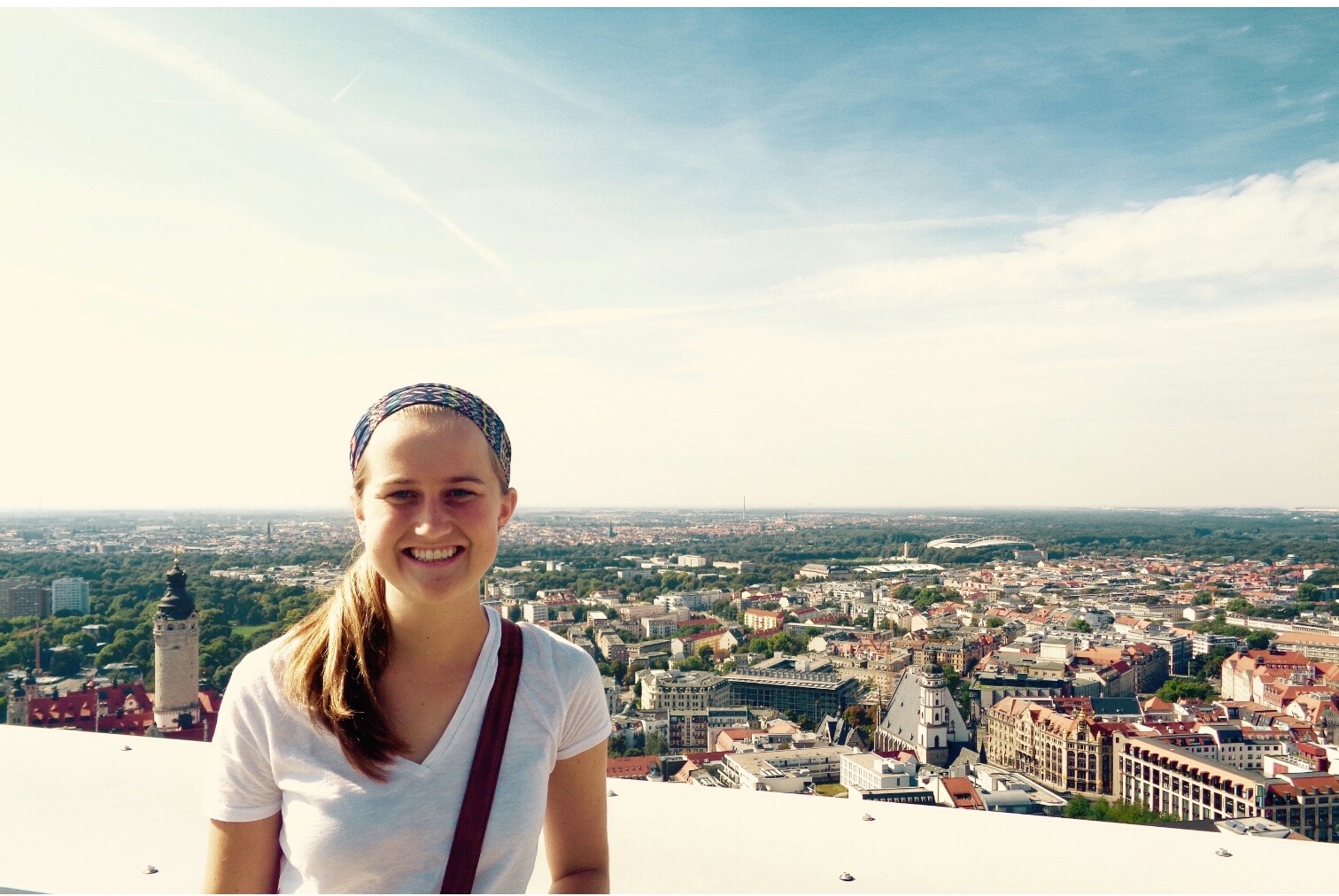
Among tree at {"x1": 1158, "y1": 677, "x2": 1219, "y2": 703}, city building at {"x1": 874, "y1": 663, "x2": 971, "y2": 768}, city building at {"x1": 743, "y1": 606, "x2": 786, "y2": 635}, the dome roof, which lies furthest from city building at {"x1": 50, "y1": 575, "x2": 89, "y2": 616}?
tree at {"x1": 1158, "y1": 677, "x2": 1219, "y2": 703}

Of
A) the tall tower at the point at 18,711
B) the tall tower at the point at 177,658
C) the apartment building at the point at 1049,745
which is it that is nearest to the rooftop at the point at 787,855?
the tall tower at the point at 177,658

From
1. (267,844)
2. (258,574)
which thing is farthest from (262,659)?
(258,574)

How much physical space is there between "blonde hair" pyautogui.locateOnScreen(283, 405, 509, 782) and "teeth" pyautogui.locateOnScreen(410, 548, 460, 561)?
0.03 metres

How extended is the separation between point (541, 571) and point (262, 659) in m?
19.7

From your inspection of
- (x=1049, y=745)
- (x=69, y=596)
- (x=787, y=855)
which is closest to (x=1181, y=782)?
(x=1049, y=745)

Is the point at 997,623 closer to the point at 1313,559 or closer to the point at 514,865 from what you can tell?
the point at 1313,559

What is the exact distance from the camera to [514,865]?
1.70 feet

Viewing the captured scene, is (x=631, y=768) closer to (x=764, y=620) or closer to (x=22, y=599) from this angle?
(x=22, y=599)

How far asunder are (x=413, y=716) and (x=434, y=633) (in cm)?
5

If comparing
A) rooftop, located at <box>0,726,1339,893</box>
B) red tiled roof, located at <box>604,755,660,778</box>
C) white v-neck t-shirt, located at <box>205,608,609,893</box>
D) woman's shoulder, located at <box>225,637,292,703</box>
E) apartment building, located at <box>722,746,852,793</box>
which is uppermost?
woman's shoulder, located at <box>225,637,292,703</box>

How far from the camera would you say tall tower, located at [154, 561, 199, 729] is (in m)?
4.91

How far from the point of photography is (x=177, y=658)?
5172 millimetres

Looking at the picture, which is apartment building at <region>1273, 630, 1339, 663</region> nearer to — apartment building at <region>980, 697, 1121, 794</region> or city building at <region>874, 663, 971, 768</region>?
apartment building at <region>980, 697, 1121, 794</region>

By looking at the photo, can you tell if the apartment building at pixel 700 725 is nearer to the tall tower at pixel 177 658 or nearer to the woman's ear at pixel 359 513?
the tall tower at pixel 177 658
